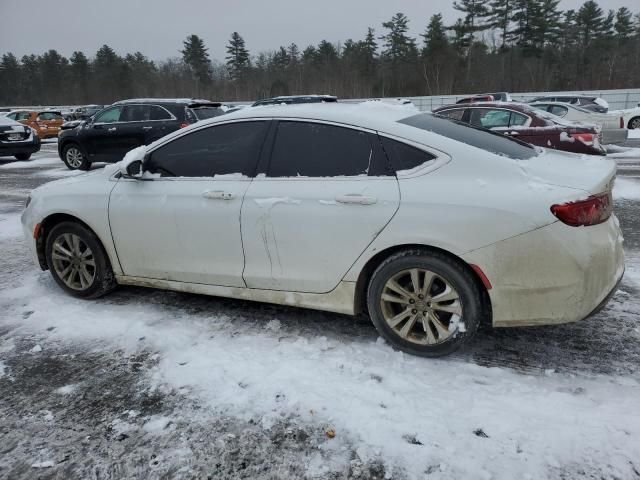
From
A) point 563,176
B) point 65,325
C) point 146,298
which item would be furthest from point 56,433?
point 563,176

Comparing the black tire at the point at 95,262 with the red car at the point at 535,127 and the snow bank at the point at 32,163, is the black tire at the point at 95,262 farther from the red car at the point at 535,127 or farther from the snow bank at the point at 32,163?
the snow bank at the point at 32,163

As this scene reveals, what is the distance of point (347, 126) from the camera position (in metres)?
3.37

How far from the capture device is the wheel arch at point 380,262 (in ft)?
9.91

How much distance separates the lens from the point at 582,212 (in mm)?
2805

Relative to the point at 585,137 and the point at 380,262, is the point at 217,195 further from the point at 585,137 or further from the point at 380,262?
the point at 585,137

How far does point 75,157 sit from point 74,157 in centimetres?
4

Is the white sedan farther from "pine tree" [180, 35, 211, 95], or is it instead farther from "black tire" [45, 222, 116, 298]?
"pine tree" [180, 35, 211, 95]

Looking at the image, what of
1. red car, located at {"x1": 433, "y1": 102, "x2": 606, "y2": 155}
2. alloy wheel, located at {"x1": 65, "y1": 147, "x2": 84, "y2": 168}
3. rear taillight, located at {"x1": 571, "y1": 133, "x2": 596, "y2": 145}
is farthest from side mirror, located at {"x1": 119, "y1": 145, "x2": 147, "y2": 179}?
alloy wheel, located at {"x1": 65, "y1": 147, "x2": 84, "y2": 168}

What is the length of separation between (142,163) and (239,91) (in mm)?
64551

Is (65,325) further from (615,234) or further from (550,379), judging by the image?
(615,234)

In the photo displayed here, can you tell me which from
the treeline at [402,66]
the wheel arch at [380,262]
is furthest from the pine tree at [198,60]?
the wheel arch at [380,262]

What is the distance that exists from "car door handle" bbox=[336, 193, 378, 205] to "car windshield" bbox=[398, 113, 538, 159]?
64 centimetres

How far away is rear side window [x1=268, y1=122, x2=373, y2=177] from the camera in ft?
10.8

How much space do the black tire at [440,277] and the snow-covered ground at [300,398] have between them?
0.32 ft
